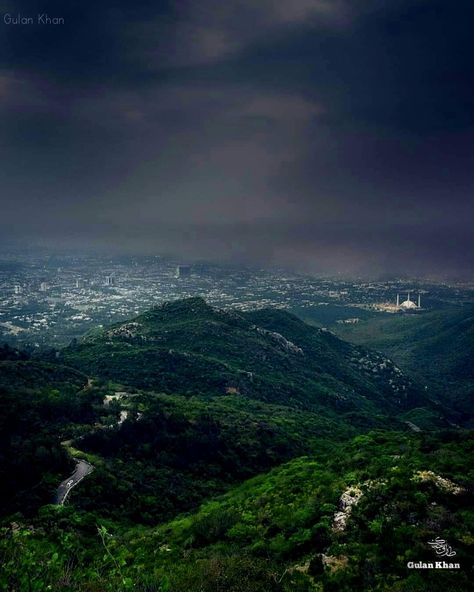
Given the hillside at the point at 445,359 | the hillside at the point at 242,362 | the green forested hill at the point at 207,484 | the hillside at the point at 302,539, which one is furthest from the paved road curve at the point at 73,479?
the hillside at the point at 445,359

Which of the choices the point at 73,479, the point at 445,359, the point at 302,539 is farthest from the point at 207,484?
the point at 445,359

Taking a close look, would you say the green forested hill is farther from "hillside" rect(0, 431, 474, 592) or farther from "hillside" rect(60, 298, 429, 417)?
"hillside" rect(60, 298, 429, 417)

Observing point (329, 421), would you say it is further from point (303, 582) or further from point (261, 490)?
point (303, 582)

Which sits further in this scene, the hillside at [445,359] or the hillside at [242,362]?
the hillside at [445,359]

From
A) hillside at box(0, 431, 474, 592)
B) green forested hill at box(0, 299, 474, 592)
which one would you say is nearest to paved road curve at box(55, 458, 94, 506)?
green forested hill at box(0, 299, 474, 592)

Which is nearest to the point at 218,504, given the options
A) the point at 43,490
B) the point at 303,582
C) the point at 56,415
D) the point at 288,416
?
the point at 43,490

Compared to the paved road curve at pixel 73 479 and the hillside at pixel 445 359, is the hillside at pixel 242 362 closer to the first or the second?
the hillside at pixel 445 359
